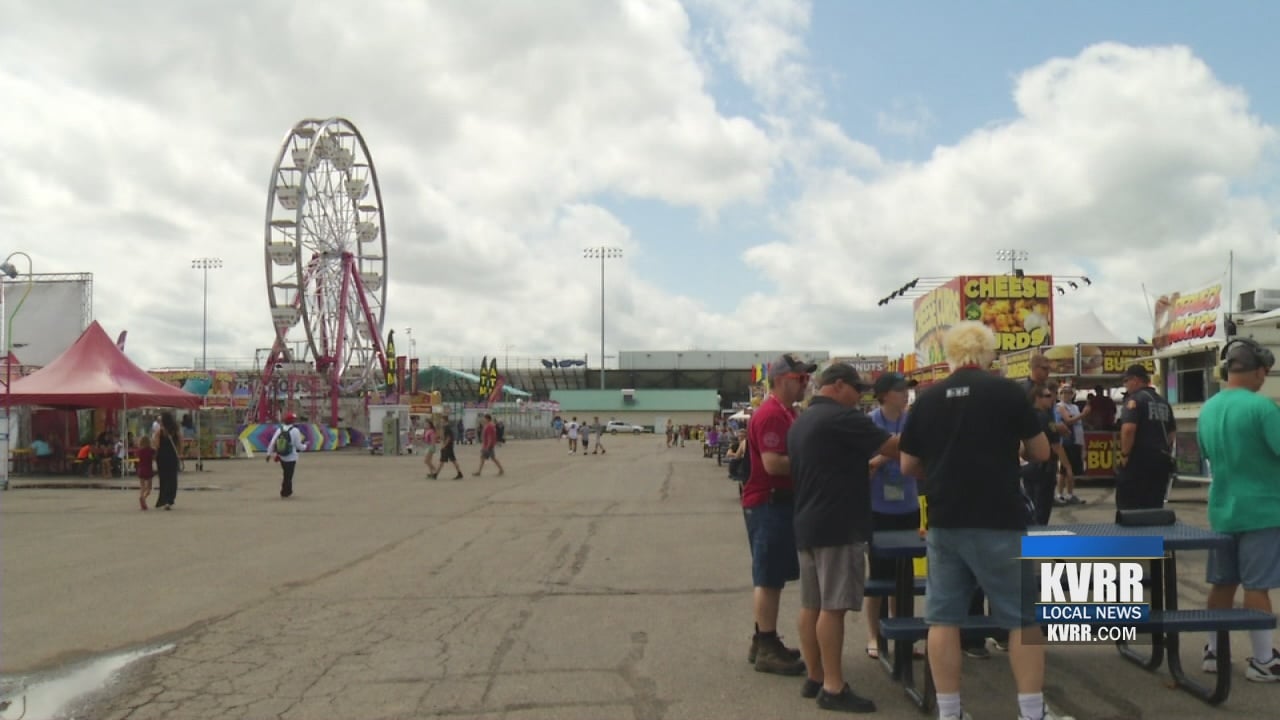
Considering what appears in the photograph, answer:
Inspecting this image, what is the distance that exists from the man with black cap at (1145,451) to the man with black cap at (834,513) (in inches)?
125

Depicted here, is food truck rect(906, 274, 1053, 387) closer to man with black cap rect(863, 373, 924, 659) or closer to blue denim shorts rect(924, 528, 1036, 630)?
man with black cap rect(863, 373, 924, 659)

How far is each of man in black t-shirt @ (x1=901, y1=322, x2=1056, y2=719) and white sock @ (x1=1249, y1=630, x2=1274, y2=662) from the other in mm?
1832

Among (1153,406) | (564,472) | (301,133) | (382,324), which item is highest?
(301,133)

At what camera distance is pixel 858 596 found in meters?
4.96

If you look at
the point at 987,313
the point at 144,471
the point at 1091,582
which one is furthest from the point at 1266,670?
the point at 987,313

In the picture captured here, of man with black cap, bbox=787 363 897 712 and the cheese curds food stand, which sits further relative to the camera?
the cheese curds food stand

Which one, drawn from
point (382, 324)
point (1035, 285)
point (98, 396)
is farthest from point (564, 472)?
point (382, 324)

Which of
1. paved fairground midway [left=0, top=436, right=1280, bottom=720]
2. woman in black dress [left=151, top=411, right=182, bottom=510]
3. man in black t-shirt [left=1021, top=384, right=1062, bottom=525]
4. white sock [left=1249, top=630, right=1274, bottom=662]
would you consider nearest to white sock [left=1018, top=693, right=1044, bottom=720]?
paved fairground midway [left=0, top=436, right=1280, bottom=720]

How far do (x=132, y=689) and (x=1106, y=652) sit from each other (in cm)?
578

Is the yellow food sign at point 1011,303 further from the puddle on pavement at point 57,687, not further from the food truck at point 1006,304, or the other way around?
the puddle on pavement at point 57,687

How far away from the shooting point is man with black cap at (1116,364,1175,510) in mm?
7254

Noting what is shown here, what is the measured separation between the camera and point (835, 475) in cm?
500

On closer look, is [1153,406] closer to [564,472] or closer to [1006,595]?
[1006,595]

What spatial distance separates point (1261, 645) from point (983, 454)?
7.95 feet
